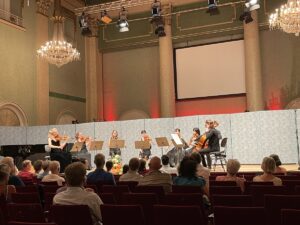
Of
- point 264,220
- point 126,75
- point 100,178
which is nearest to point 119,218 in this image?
point 264,220

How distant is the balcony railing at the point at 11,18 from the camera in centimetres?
1296

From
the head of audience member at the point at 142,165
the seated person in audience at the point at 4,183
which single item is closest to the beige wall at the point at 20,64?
the head of audience member at the point at 142,165

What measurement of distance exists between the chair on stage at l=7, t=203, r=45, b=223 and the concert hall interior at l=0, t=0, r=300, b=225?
5987 millimetres

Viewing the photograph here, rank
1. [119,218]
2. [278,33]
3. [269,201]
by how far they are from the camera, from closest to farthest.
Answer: [119,218] → [269,201] → [278,33]

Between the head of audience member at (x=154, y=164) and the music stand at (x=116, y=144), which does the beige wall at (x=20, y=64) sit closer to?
the music stand at (x=116, y=144)

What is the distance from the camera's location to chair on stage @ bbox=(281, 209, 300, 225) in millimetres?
2309

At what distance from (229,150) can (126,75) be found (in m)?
6.96

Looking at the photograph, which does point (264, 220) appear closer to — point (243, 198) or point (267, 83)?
point (243, 198)

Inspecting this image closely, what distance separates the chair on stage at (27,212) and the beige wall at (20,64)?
1024 cm

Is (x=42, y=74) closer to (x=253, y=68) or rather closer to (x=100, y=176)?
(x=253, y=68)

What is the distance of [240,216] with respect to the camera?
2.59m

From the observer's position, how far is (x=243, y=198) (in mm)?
3281

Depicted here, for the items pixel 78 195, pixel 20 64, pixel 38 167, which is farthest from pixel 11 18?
pixel 78 195

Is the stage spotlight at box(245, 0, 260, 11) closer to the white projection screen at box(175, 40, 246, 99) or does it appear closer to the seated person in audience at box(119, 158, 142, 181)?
the white projection screen at box(175, 40, 246, 99)
